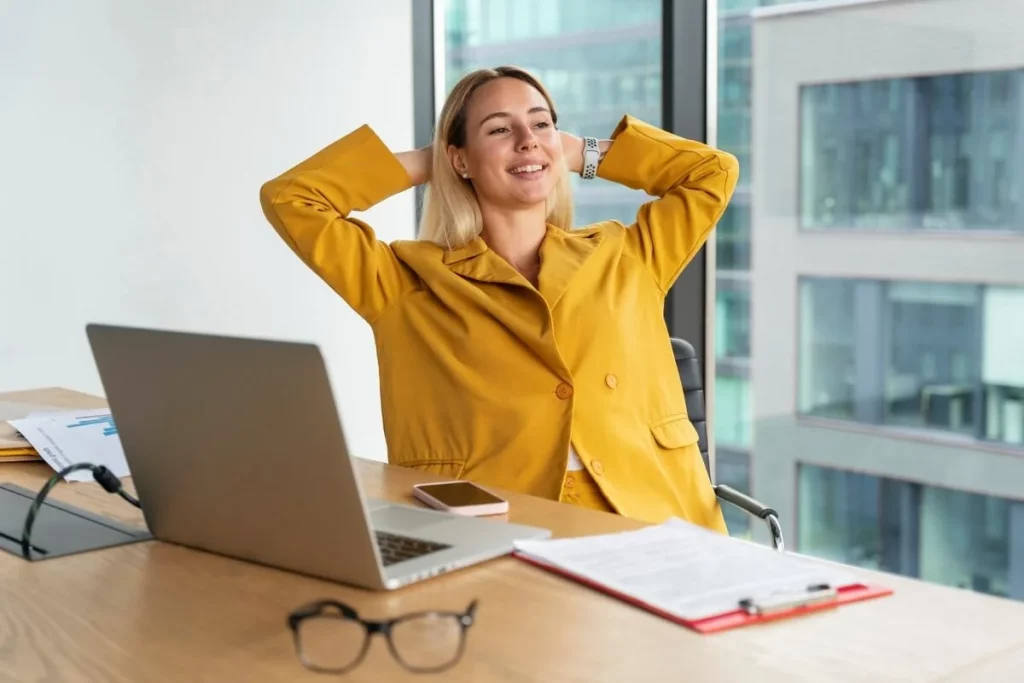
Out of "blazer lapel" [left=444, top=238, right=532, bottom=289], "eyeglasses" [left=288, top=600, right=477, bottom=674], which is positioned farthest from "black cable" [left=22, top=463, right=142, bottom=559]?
"blazer lapel" [left=444, top=238, right=532, bottom=289]

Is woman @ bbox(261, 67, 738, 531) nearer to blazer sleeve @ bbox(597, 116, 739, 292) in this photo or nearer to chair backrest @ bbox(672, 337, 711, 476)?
blazer sleeve @ bbox(597, 116, 739, 292)

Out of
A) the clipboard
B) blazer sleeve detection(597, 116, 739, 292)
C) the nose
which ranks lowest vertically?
the clipboard

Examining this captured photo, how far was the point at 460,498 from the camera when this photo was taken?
150cm

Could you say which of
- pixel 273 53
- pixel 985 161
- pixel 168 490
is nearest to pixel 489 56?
pixel 273 53

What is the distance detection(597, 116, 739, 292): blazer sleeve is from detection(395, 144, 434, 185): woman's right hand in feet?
1.11

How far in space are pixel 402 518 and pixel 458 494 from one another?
136 mm

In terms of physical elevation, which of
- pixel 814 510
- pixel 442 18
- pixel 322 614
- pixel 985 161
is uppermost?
pixel 442 18

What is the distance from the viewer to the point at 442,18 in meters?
4.27

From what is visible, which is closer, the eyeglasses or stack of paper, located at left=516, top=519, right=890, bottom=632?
the eyeglasses

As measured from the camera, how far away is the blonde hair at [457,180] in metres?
2.28

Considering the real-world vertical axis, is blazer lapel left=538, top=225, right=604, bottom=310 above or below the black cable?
above

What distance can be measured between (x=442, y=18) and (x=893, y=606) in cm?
352

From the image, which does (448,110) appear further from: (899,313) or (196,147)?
(196,147)

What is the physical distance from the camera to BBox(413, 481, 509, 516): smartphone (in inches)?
57.3
